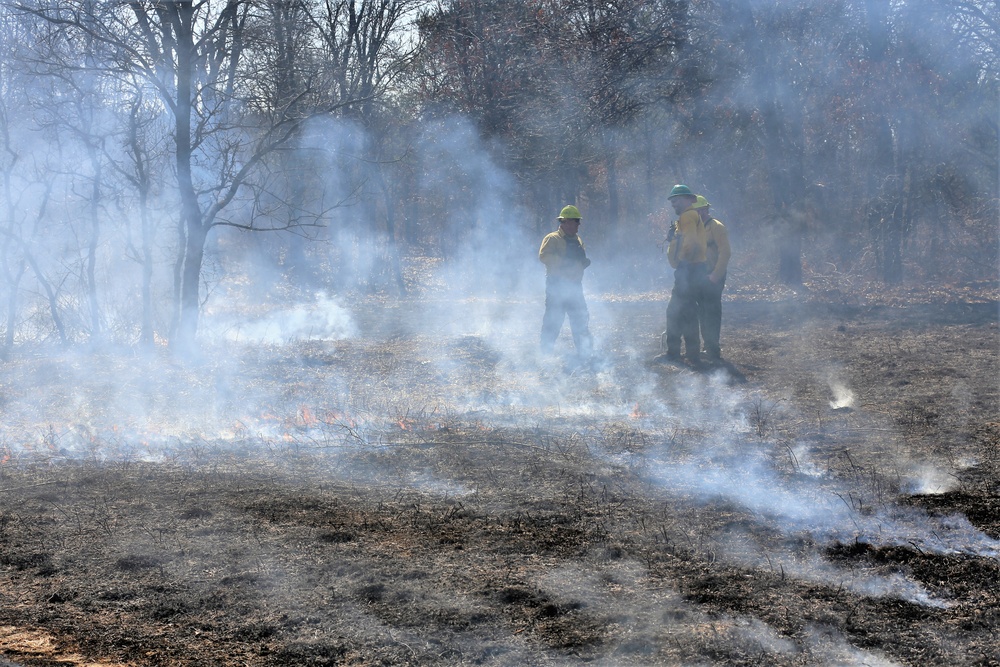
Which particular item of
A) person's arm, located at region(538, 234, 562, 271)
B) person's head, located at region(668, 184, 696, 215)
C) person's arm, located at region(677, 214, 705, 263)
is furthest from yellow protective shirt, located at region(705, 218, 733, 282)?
person's arm, located at region(538, 234, 562, 271)

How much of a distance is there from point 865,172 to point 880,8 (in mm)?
4636

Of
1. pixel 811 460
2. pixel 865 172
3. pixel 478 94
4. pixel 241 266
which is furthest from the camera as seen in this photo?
pixel 241 266

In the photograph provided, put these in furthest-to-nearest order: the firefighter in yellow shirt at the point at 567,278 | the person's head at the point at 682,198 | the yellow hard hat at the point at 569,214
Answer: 1. the firefighter in yellow shirt at the point at 567,278
2. the yellow hard hat at the point at 569,214
3. the person's head at the point at 682,198

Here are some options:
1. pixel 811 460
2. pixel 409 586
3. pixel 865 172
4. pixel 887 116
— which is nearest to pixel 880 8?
pixel 887 116

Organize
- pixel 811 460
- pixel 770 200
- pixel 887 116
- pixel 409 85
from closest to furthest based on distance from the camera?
pixel 811 460, pixel 409 85, pixel 887 116, pixel 770 200

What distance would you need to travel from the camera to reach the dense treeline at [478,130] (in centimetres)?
1142

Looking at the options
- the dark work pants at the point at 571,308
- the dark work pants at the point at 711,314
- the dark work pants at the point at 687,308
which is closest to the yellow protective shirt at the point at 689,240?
the dark work pants at the point at 687,308

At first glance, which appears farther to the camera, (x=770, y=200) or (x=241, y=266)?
(x=241, y=266)

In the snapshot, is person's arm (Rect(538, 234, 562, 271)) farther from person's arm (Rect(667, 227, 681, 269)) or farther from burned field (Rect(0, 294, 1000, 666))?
burned field (Rect(0, 294, 1000, 666))

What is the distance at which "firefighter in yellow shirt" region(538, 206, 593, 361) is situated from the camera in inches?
403

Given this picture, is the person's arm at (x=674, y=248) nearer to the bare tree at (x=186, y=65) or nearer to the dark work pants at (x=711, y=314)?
the dark work pants at (x=711, y=314)

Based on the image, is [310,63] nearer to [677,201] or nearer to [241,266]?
[677,201]

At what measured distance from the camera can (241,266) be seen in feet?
79.8

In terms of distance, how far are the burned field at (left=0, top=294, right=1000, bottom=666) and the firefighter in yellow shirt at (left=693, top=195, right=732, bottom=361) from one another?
0.66 m
